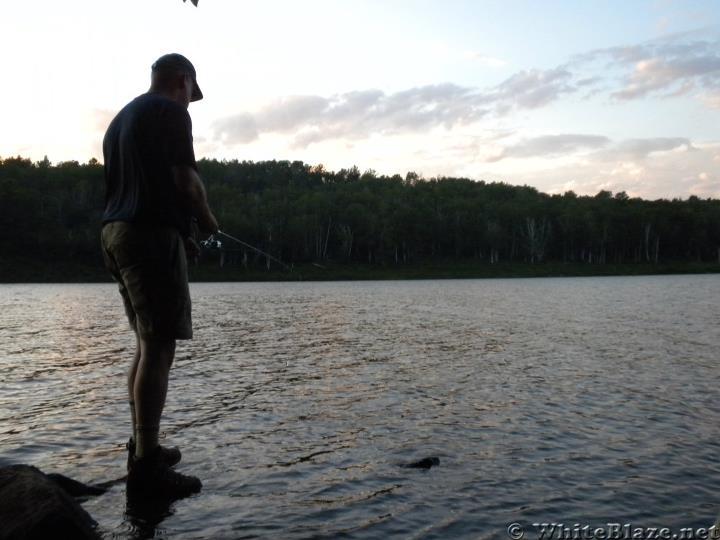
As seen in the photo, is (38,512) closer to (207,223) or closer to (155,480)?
(155,480)

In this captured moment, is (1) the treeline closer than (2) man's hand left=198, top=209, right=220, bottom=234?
No

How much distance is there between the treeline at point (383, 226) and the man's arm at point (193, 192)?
4728 inches

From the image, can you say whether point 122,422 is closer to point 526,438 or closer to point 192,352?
point 526,438

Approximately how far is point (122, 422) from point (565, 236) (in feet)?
534

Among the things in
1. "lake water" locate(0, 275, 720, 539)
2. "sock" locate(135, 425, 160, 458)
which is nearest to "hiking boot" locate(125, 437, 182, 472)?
"sock" locate(135, 425, 160, 458)

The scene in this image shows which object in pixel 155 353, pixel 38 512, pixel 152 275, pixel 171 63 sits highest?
pixel 171 63

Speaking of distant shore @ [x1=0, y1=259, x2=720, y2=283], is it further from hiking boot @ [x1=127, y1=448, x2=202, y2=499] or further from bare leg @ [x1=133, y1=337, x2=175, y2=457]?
bare leg @ [x1=133, y1=337, x2=175, y2=457]

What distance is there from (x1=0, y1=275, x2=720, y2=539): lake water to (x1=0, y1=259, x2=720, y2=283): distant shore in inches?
3355

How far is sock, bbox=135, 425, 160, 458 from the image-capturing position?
554 cm

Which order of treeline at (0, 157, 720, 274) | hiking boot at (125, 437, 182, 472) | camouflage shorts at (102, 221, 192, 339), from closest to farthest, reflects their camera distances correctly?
camouflage shorts at (102, 221, 192, 339) → hiking boot at (125, 437, 182, 472) → treeline at (0, 157, 720, 274)

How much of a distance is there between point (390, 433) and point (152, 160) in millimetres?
4915

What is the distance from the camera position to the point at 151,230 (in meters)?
5.38

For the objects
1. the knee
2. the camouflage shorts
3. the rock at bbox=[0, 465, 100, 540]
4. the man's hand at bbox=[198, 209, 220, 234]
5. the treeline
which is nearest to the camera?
the rock at bbox=[0, 465, 100, 540]

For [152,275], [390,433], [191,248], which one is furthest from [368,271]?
[152,275]
